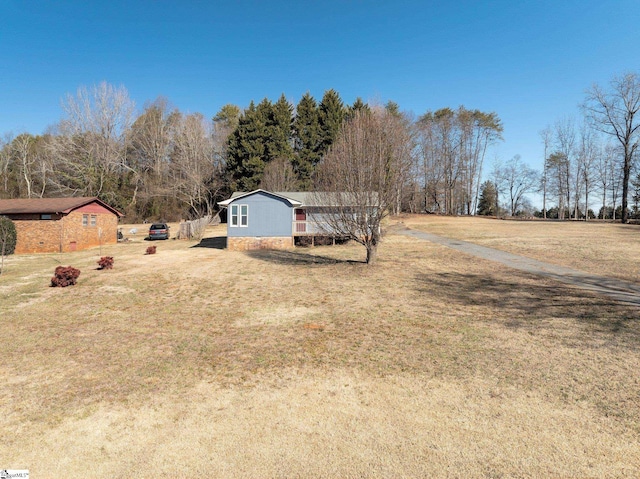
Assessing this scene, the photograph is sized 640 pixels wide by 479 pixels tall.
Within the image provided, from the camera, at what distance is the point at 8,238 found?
20328mm

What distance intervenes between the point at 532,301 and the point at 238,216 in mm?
17813

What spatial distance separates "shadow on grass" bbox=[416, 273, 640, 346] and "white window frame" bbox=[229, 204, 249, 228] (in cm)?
1341

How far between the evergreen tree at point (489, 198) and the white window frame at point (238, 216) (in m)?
51.9

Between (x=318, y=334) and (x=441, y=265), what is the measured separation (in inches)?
385

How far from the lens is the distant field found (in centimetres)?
336

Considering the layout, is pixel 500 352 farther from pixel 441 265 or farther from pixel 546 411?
pixel 441 265

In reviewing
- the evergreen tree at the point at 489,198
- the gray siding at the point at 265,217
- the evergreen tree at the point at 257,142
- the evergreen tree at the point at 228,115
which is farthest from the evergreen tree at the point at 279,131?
the evergreen tree at the point at 489,198

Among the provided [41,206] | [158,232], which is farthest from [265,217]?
[41,206]

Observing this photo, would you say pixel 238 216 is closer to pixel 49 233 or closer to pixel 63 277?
pixel 63 277

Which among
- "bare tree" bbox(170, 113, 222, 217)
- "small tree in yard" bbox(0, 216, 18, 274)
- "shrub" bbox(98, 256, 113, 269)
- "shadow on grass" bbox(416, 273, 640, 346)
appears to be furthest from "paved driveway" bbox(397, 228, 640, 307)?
"bare tree" bbox(170, 113, 222, 217)

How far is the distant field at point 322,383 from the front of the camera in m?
3.36

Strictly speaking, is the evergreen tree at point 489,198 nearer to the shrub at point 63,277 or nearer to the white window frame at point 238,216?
the white window frame at point 238,216

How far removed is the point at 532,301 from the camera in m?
9.13

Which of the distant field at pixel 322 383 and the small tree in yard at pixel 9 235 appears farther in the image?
the small tree in yard at pixel 9 235
